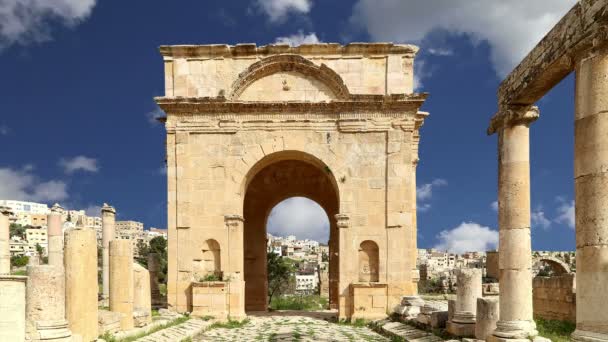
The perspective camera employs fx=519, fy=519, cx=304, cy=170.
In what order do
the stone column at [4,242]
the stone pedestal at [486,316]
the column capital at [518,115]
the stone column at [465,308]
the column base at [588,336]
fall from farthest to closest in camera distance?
the stone column at [4,242], the stone column at [465,308], the stone pedestal at [486,316], the column capital at [518,115], the column base at [588,336]

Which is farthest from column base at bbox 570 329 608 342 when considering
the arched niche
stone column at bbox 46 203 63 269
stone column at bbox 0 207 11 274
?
stone column at bbox 0 207 11 274

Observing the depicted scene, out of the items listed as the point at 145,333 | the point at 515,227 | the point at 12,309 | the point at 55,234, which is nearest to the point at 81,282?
the point at 12,309

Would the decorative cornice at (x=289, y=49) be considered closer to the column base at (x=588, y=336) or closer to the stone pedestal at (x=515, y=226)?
the stone pedestal at (x=515, y=226)

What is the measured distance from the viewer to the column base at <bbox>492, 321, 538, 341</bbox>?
799 cm

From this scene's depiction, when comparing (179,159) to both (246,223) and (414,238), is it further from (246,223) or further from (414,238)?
(414,238)

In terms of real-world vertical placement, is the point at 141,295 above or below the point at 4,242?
below

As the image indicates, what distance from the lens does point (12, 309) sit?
7.61m

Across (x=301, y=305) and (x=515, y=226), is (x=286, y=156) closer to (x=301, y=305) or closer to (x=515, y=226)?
(x=301, y=305)

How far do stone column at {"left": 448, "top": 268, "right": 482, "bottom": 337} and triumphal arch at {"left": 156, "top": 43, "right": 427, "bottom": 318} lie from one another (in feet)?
16.8

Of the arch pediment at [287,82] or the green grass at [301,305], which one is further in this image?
the green grass at [301,305]

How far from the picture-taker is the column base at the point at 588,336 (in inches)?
222

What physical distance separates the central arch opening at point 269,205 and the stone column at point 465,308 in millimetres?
10431

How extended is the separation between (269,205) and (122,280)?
10.3m

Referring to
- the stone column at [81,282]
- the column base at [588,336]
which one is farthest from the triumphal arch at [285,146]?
the column base at [588,336]
